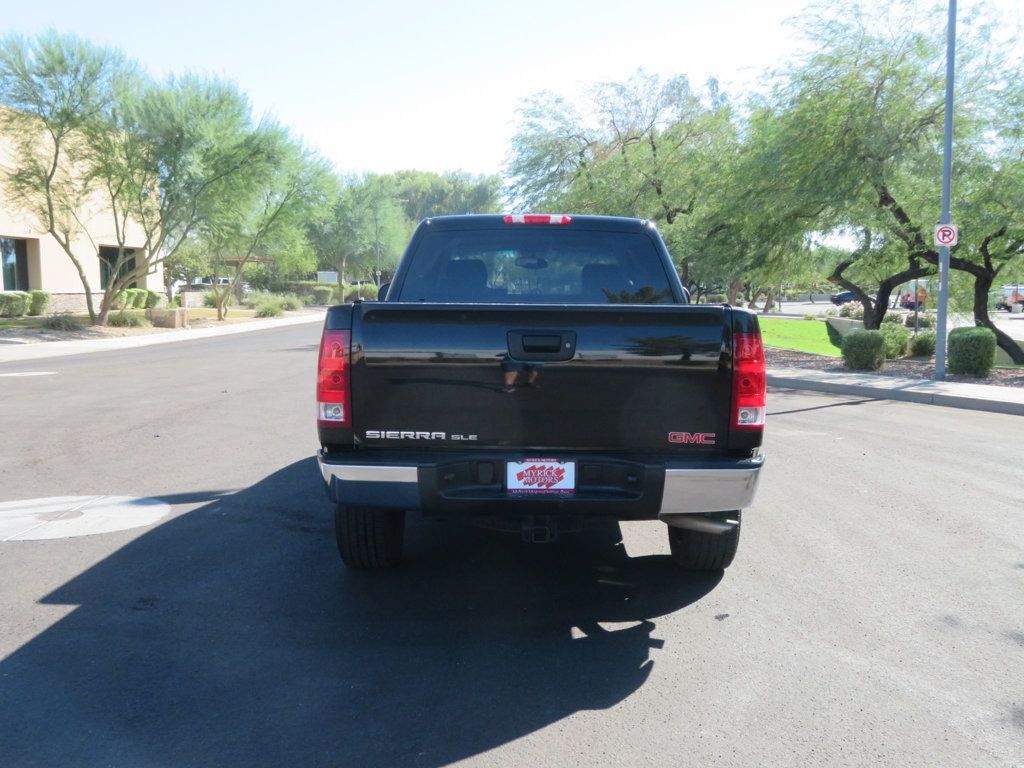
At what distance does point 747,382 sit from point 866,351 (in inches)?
662

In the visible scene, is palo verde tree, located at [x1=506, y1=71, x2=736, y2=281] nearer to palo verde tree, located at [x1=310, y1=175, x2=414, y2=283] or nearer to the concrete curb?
the concrete curb

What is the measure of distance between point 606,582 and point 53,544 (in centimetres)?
353

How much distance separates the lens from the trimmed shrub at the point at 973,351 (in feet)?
58.0

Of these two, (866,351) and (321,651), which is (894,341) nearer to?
(866,351)

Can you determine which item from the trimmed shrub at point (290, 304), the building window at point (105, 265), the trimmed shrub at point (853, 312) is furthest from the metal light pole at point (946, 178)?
the trimmed shrub at point (290, 304)

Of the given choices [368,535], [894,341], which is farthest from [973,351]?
[368,535]

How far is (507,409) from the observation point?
4203mm

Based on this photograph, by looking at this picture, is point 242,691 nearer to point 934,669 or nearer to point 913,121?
point 934,669

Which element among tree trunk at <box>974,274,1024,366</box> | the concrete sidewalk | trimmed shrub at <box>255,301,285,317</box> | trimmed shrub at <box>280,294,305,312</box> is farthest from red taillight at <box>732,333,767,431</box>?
trimmed shrub at <box>280,294,305,312</box>

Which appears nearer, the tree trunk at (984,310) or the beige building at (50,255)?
the tree trunk at (984,310)

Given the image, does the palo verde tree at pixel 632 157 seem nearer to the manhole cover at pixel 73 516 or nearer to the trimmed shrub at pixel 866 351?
the trimmed shrub at pixel 866 351

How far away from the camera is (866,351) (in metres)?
19.6

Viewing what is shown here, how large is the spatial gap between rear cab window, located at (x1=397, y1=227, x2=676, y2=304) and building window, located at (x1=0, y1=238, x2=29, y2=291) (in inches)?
1381

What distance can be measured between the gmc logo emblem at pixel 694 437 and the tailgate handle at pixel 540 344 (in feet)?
2.07
